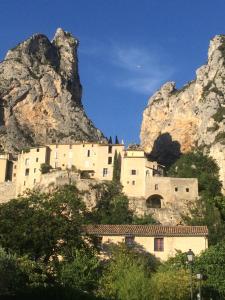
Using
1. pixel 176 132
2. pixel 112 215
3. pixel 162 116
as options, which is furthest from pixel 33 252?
pixel 162 116

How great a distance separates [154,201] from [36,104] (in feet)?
207

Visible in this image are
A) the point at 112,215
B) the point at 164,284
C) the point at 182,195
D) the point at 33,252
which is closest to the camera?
the point at 164,284

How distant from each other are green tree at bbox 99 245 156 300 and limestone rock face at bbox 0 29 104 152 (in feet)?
286

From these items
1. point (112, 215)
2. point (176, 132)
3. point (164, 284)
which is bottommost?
point (164, 284)

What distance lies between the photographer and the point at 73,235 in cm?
4772

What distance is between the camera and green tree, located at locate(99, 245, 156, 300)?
38250mm

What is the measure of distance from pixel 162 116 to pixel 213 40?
2466 cm

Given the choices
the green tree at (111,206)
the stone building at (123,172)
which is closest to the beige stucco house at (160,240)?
the green tree at (111,206)

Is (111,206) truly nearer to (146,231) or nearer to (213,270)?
(146,231)

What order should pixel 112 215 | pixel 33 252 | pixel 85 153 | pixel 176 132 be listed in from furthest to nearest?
1. pixel 176 132
2. pixel 85 153
3. pixel 112 215
4. pixel 33 252

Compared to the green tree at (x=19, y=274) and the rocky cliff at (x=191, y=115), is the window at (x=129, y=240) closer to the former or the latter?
the green tree at (x=19, y=274)

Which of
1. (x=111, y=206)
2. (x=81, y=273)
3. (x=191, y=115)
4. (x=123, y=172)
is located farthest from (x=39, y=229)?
(x=191, y=115)

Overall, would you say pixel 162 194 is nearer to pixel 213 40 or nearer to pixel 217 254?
pixel 217 254

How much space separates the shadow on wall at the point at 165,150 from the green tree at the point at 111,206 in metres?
39.4
